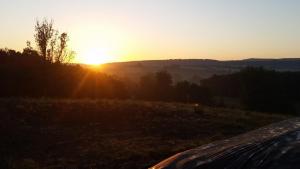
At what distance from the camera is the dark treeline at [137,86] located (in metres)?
29.4

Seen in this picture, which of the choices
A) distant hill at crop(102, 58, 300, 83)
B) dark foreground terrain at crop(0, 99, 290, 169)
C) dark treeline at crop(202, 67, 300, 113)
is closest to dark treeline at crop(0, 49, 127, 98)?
dark foreground terrain at crop(0, 99, 290, 169)

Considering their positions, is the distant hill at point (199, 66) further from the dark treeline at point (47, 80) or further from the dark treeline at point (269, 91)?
the dark treeline at point (47, 80)

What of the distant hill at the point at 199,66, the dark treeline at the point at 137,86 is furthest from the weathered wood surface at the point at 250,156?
the distant hill at the point at 199,66

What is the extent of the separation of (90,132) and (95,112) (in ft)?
10.2

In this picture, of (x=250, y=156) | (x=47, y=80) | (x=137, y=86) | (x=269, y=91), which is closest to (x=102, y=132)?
(x=250, y=156)

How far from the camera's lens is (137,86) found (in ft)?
143

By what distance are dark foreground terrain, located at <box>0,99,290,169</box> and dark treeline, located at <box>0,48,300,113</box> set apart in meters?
10.8

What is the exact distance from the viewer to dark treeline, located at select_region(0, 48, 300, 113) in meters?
29.4

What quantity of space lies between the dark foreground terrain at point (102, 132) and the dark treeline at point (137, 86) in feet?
35.6

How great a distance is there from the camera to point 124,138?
1428cm

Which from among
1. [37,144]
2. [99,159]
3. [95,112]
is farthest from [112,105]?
[99,159]

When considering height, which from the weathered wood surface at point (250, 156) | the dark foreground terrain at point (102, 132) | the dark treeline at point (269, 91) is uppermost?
the weathered wood surface at point (250, 156)

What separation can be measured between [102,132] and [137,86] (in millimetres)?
28452

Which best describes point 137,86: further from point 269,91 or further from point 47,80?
point 47,80
